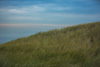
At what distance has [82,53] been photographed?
5.33 m

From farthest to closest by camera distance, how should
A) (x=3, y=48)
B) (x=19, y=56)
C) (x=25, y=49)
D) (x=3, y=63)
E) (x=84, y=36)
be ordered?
1. (x=84, y=36)
2. (x=3, y=48)
3. (x=25, y=49)
4. (x=19, y=56)
5. (x=3, y=63)

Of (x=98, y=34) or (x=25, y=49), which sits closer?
(x=25, y=49)

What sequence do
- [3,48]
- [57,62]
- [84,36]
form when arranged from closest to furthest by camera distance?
[57,62] → [3,48] → [84,36]

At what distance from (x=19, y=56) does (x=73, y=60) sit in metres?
1.78

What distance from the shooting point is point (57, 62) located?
450cm

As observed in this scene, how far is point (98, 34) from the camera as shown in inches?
324

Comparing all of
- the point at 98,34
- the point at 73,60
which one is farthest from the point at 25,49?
the point at 98,34

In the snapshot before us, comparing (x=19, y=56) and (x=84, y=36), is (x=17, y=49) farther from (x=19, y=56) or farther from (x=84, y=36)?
(x=84, y=36)

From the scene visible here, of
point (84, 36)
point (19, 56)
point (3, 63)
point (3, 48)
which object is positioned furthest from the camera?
point (84, 36)

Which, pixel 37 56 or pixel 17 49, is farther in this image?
pixel 17 49

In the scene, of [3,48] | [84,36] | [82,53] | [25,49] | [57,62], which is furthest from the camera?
[84,36]

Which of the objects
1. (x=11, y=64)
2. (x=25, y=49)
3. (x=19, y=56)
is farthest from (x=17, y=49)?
(x=11, y=64)

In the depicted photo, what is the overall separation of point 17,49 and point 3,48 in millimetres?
806

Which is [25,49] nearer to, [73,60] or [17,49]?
[17,49]
